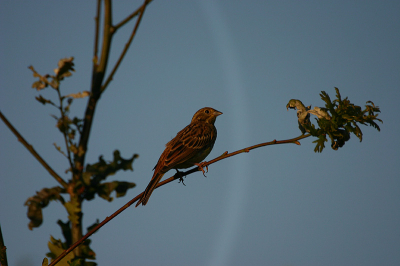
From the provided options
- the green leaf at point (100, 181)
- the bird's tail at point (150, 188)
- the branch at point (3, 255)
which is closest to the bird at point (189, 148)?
the bird's tail at point (150, 188)

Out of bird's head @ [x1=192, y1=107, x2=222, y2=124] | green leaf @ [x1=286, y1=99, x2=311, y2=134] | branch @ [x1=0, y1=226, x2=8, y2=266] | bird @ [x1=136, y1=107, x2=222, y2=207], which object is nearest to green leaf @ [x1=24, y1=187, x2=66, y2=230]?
bird @ [x1=136, y1=107, x2=222, y2=207]

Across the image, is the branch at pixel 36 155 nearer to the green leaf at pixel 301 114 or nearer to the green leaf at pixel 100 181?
the green leaf at pixel 100 181

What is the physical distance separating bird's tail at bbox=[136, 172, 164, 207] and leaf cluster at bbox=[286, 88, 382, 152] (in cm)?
249

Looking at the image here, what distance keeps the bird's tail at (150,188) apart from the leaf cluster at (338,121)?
2488 millimetres

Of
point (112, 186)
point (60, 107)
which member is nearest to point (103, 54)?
point (60, 107)

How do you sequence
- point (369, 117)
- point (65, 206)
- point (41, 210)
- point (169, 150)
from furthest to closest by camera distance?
1. point (169, 150)
2. point (41, 210)
3. point (65, 206)
4. point (369, 117)

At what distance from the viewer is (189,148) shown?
7652mm

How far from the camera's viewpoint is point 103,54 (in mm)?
5203

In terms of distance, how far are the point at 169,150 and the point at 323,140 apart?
167 inches

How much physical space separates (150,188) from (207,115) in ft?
13.0

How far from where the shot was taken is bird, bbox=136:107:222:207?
698 centimetres

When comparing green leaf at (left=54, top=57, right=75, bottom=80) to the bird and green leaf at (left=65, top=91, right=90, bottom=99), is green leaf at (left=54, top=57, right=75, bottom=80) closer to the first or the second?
green leaf at (left=65, top=91, right=90, bottom=99)

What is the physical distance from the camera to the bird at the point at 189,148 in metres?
6.98

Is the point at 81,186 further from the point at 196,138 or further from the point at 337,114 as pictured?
the point at 196,138
